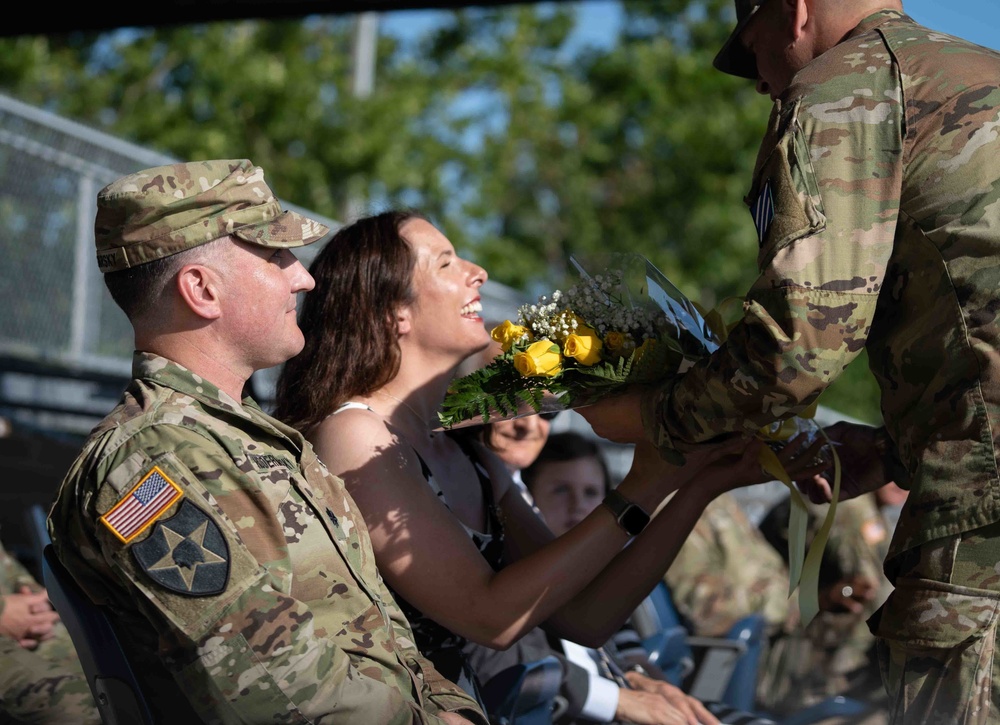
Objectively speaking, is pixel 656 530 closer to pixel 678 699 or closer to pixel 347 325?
pixel 678 699

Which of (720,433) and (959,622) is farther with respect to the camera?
(720,433)

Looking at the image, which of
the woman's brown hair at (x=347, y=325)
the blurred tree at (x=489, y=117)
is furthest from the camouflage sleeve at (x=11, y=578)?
the blurred tree at (x=489, y=117)

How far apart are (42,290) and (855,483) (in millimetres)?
5108

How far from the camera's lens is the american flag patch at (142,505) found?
188 centimetres

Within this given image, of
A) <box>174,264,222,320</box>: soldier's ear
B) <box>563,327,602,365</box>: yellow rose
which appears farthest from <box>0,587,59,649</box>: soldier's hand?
<box>563,327,602,365</box>: yellow rose

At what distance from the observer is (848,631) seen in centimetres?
576

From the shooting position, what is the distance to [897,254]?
212cm

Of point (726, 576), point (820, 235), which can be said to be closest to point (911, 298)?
point (820, 235)

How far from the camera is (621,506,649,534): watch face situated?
8.39 feet

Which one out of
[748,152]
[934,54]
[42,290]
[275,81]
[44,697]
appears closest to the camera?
[934,54]

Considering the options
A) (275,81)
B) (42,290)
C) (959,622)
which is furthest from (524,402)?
(275,81)

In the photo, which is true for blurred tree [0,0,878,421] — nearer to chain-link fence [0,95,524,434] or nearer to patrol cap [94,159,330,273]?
chain-link fence [0,95,524,434]

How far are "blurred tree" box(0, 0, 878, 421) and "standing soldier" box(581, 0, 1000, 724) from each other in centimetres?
1278

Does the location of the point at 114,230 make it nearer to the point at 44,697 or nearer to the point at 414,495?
the point at 414,495
